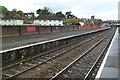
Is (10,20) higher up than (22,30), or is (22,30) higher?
(10,20)

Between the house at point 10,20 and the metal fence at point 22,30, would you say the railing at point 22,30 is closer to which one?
the metal fence at point 22,30

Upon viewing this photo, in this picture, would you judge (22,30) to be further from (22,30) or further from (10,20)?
(10,20)

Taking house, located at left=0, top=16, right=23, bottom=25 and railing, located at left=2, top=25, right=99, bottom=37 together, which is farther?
house, located at left=0, top=16, right=23, bottom=25

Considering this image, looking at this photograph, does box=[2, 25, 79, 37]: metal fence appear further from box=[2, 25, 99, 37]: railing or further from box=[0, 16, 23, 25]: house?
box=[0, 16, 23, 25]: house

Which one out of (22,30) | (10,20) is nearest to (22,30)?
(22,30)

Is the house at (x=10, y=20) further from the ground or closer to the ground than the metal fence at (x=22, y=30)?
further from the ground

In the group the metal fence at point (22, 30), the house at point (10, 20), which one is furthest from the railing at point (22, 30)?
the house at point (10, 20)

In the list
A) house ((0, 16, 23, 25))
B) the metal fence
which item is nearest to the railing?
the metal fence

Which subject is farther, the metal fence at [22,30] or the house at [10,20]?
the house at [10,20]

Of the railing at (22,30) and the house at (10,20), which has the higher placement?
the house at (10,20)

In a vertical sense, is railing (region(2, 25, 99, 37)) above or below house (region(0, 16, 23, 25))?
below

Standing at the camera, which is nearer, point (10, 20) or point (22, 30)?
point (22, 30)

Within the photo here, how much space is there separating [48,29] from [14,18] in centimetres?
5136

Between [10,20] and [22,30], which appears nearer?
[22,30]
